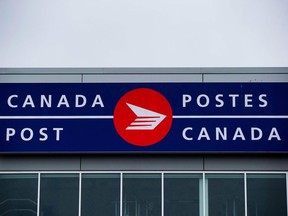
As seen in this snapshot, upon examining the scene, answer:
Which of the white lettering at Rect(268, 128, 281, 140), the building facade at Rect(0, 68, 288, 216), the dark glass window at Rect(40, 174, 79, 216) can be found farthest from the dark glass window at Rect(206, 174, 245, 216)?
the dark glass window at Rect(40, 174, 79, 216)

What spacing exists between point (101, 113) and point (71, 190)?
1.93 m

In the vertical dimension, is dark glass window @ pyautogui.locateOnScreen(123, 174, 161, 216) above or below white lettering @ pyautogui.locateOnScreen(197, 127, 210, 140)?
below

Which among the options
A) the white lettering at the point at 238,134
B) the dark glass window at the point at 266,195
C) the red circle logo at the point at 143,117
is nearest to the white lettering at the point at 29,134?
the red circle logo at the point at 143,117

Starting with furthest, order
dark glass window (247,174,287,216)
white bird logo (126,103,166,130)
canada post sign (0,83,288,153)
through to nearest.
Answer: white bird logo (126,103,166,130) < canada post sign (0,83,288,153) < dark glass window (247,174,287,216)

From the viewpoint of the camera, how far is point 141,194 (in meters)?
24.6

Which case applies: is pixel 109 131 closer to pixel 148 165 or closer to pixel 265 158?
pixel 148 165

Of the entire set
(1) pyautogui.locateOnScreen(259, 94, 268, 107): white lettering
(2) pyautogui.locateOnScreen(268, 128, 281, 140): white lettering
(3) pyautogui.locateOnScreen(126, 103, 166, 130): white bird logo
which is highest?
(1) pyautogui.locateOnScreen(259, 94, 268, 107): white lettering

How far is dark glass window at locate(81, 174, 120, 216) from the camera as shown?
963 inches

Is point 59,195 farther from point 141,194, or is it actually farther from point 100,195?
point 141,194

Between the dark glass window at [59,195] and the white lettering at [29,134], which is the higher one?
the white lettering at [29,134]

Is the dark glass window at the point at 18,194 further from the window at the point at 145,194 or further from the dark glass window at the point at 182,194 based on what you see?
the dark glass window at the point at 182,194

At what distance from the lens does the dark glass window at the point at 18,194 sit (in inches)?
964

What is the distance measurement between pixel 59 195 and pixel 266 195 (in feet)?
15.8

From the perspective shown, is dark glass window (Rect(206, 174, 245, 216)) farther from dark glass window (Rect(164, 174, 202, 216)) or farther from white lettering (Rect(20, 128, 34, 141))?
white lettering (Rect(20, 128, 34, 141))
